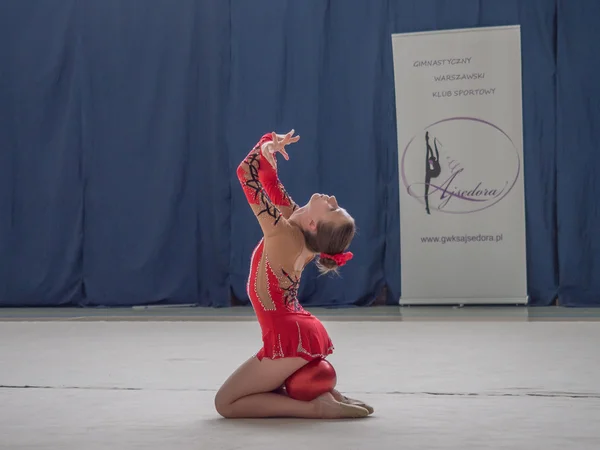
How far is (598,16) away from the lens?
6.18m

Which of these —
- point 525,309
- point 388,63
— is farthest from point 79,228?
point 525,309

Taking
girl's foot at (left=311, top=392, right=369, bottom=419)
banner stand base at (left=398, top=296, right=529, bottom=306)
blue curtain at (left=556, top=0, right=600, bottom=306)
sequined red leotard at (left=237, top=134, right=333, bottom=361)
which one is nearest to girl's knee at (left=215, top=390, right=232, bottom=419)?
sequined red leotard at (left=237, top=134, right=333, bottom=361)

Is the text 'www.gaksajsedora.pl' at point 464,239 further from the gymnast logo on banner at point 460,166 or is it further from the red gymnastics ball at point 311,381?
the red gymnastics ball at point 311,381

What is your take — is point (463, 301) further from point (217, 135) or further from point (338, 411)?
point (338, 411)

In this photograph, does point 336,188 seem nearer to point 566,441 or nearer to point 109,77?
point 109,77

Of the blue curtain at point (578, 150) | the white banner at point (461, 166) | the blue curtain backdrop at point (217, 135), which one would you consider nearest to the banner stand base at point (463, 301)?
the white banner at point (461, 166)

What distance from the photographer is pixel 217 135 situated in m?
6.86

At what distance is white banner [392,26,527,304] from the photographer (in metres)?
6.31

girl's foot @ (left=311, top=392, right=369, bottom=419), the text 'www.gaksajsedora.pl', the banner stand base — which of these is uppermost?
the text 'www.gaksajsedora.pl'

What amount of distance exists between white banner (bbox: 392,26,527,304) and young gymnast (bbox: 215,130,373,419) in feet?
12.9

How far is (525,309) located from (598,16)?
2143mm

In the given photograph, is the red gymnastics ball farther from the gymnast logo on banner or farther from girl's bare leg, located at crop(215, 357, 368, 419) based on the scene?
the gymnast logo on banner

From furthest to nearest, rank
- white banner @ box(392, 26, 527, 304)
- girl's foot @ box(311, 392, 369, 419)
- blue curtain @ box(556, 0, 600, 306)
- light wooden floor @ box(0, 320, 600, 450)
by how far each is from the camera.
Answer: white banner @ box(392, 26, 527, 304) < blue curtain @ box(556, 0, 600, 306) < girl's foot @ box(311, 392, 369, 419) < light wooden floor @ box(0, 320, 600, 450)

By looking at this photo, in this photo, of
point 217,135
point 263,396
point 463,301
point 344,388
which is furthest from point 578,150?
point 263,396
